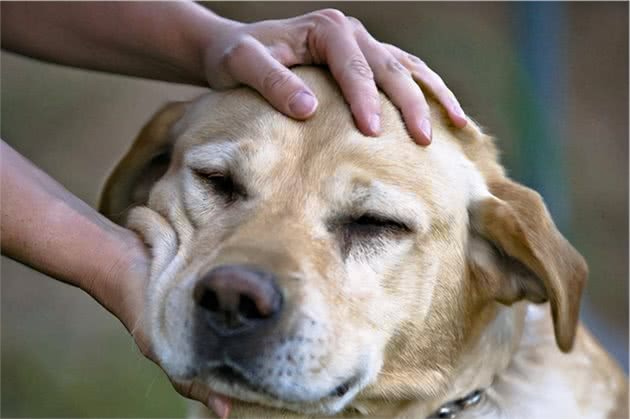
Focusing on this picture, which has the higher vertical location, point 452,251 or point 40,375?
point 452,251

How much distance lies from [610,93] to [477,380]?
16.6ft

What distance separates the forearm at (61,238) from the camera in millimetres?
2527

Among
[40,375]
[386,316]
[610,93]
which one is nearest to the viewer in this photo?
[386,316]

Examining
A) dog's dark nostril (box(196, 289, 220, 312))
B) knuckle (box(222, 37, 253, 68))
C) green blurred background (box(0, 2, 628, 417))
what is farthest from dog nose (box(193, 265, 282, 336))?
green blurred background (box(0, 2, 628, 417))

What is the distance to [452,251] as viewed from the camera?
258cm

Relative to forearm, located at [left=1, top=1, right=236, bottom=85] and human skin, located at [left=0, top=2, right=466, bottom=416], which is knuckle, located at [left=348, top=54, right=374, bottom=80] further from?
forearm, located at [left=1, top=1, right=236, bottom=85]

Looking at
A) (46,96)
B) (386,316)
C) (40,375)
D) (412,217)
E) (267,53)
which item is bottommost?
(40,375)

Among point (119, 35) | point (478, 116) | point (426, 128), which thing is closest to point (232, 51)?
point (426, 128)

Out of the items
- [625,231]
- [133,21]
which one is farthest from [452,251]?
[625,231]

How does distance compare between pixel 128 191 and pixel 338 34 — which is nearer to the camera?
pixel 338 34

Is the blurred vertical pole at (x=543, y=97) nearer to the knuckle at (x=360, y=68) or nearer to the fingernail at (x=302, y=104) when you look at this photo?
the knuckle at (x=360, y=68)

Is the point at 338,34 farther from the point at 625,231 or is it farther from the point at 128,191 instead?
the point at 625,231

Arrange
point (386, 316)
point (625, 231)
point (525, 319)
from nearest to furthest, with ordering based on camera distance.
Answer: point (386, 316), point (525, 319), point (625, 231)

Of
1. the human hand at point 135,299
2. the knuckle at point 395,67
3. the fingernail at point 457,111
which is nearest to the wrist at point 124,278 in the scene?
the human hand at point 135,299
